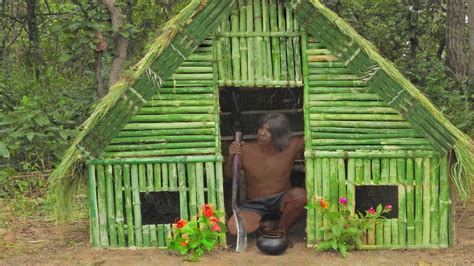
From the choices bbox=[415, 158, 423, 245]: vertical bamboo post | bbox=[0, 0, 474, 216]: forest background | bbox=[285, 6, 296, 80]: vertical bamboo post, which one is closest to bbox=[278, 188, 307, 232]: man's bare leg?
bbox=[415, 158, 423, 245]: vertical bamboo post

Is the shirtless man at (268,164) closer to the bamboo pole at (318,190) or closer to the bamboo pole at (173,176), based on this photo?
the bamboo pole at (318,190)

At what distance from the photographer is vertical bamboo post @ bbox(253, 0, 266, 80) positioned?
561 cm

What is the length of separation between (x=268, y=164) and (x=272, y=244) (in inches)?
37.8

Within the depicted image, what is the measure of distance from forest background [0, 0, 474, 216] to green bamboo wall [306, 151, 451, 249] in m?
2.14

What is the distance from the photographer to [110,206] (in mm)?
5578

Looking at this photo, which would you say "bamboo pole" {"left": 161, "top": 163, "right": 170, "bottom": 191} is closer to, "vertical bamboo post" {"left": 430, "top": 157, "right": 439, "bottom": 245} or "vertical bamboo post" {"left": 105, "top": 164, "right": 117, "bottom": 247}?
"vertical bamboo post" {"left": 105, "top": 164, "right": 117, "bottom": 247}

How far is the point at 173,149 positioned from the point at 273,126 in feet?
3.61

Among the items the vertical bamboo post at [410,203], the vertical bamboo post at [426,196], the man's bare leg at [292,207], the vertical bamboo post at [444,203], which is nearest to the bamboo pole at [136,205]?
the man's bare leg at [292,207]

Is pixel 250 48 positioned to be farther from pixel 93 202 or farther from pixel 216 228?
pixel 93 202

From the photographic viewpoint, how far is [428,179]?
5477mm

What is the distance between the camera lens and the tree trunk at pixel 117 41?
24.0 ft

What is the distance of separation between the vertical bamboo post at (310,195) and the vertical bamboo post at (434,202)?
1.06m

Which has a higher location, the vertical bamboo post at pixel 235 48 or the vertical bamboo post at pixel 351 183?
the vertical bamboo post at pixel 235 48

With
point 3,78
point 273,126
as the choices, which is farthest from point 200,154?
point 3,78
